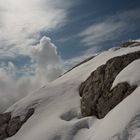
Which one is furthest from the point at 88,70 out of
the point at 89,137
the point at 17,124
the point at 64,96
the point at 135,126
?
the point at 135,126

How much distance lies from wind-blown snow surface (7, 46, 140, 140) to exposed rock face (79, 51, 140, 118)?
2.15ft

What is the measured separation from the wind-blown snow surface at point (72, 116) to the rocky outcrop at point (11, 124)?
0.61 meters

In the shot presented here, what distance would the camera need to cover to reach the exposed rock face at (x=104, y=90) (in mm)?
22203

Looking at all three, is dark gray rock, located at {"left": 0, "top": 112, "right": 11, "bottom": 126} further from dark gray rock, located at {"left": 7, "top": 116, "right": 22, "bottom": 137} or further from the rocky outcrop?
dark gray rock, located at {"left": 7, "top": 116, "right": 22, "bottom": 137}

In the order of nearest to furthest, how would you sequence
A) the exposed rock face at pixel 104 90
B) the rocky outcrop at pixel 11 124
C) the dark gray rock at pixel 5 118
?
the exposed rock face at pixel 104 90 → the rocky outcrop at pixel 11 124 → the dark gray rock at pixel 5 118

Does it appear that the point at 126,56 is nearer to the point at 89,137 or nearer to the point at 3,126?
the point at 89,137

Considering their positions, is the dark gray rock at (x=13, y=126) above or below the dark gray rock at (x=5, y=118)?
below

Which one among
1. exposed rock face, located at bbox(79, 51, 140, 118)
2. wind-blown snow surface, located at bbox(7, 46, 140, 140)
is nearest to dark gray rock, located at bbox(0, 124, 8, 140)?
wind-blown snow surface, located at bbox(7, 46, 140, 140)

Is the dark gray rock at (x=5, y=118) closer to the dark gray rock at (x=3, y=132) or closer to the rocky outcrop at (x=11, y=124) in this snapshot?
the rocky outcrop at (x=11, y=124)

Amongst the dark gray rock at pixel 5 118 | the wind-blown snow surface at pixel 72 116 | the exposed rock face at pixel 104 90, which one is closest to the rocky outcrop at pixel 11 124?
the dark gray rock at pixel 5 118

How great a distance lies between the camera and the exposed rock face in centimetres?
2220

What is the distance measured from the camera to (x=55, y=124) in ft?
76.3

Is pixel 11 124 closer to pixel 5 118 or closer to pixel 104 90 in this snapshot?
pixel 5 118

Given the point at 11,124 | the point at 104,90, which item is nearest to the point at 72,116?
the point at 104,90
